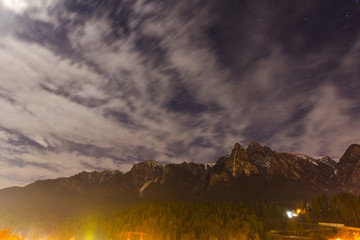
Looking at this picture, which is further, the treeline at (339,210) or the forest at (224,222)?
the forest at (224,222)

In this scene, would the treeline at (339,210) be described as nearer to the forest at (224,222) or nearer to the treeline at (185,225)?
the forest at (224,222)

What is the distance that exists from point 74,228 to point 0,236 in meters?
52.3

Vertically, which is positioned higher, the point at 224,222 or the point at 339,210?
the point at 339,210

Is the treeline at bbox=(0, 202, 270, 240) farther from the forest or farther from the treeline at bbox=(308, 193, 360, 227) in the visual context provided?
the treeline at bbox=(308, 193, 360, 227)

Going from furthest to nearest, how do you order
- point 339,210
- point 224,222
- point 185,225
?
point 185,225
point 224,222
point 339,210

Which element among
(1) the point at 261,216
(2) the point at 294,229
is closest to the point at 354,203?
(2) the point at 294,229

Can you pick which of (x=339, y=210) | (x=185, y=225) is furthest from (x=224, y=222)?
(x=339, y=210)

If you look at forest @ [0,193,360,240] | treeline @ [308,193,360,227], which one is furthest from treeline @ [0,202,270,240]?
treeline @ [308,193,360,227]

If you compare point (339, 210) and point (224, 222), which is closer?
point (339, 210)

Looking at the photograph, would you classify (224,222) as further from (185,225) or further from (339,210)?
(339,210)

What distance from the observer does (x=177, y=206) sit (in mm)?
162750

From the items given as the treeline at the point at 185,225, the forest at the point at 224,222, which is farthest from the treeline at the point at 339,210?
the treeline at the point at 185,225

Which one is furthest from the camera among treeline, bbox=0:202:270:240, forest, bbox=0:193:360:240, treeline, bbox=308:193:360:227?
treeline, bbox=0:202:270:240

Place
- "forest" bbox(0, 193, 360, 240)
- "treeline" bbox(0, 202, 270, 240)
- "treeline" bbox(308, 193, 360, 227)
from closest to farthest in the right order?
1. "treeline" bbox(308, 193, 360, 227)
2. "forest" bbox(0, 193, 360, 240)
3. "treeline" bbox(0, 202, 270, 240)
